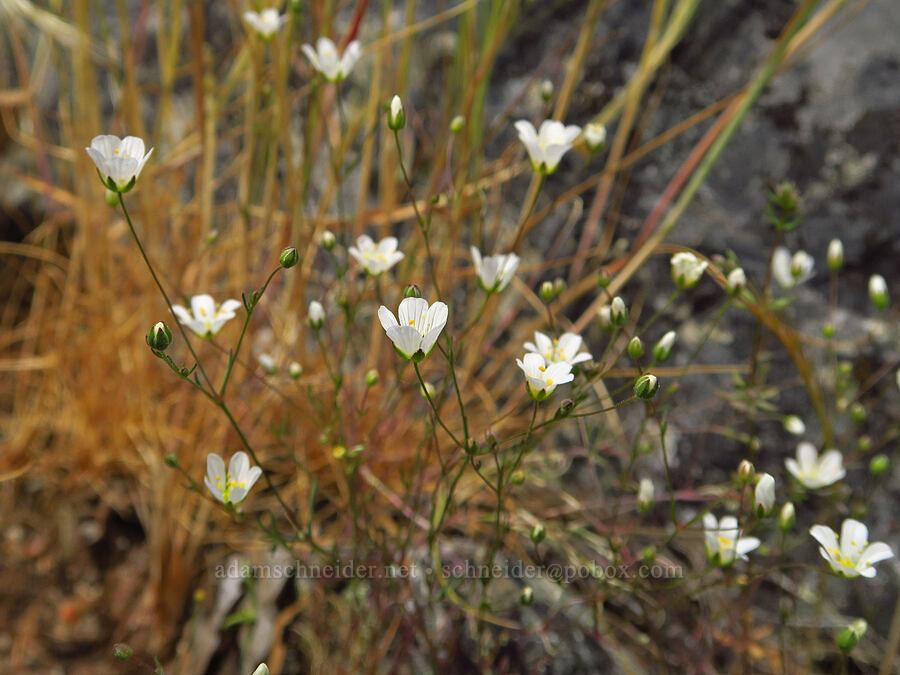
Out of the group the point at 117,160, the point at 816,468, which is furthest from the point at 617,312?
the point at 117,160

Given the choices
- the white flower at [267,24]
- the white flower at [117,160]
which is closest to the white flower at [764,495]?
the white flower at [117,160]

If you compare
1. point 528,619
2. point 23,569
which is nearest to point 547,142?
point 528,619

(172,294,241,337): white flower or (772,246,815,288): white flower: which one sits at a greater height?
(772,246,815,288): white flower

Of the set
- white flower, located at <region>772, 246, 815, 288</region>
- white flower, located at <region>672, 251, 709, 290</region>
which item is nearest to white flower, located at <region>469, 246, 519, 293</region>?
white flower, located at <region>672, 251, 709, 290</region>

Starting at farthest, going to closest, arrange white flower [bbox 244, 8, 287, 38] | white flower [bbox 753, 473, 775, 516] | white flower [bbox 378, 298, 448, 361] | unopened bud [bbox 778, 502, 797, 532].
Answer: white flower [bbox 244, 8, 287, 38], unopened bud [bbox 778, 502, 797, 532], white flower [bbox 753, 473, 775, 516], white flower [bbox 378, 298, 448, 361]

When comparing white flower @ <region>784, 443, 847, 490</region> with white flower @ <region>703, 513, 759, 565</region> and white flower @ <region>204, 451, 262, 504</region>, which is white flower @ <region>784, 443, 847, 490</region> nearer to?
white flower @ <region>703, 513, 759, 565</region>

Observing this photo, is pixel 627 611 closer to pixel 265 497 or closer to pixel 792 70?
pixel 265 497

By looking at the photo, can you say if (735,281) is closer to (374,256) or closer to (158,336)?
(374,256)

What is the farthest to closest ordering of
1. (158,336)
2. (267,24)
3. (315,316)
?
(267,24)
(315,316)
(158,336)
